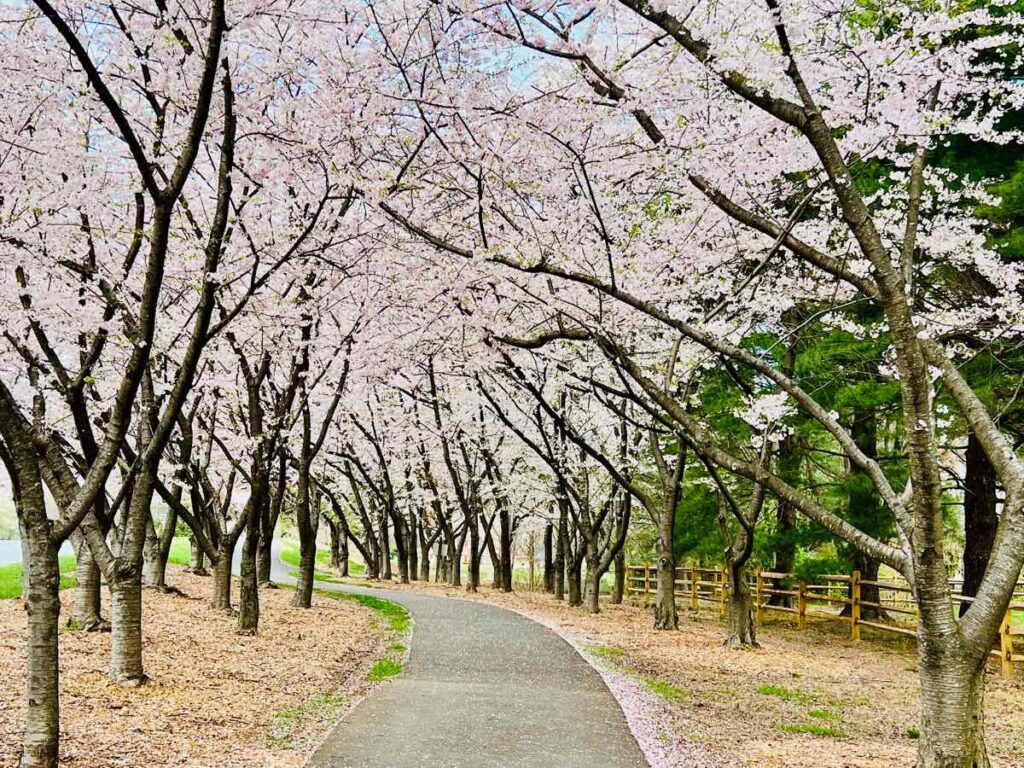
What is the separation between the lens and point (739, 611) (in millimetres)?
11867

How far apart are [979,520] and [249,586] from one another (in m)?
10.3

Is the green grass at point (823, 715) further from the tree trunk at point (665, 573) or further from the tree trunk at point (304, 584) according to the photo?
the tree trunk at point (304, 584)

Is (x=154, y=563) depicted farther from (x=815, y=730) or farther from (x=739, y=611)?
(x=815, y=730)

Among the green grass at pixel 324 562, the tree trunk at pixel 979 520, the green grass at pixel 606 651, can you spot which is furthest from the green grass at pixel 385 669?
the green grass at pixel 324 562

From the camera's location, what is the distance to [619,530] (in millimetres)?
18172

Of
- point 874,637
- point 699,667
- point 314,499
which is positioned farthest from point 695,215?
point 314,499

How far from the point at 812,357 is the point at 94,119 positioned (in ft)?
31.1

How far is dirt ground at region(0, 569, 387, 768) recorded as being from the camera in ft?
18.1

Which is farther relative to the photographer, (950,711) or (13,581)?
(13,581)

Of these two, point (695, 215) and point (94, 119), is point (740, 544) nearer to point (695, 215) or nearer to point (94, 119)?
point (695, 215)

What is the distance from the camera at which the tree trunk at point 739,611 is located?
11.7 metres

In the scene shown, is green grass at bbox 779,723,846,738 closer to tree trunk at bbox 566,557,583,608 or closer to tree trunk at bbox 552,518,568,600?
tree trunk at bbox 566,557,583,608

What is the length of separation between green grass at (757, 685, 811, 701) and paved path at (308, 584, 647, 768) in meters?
1.81

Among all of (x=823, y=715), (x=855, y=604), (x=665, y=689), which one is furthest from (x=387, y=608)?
(x=823, y=715)
